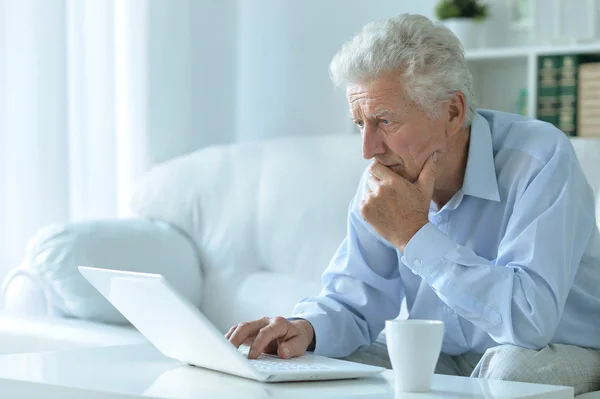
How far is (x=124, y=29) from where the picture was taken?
3.04 meters

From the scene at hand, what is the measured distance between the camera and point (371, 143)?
1.50 metres

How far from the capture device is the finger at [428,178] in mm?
1464

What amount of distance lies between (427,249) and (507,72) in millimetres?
1767

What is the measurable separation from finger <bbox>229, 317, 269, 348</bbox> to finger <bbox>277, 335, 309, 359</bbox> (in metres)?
Result: 0.05

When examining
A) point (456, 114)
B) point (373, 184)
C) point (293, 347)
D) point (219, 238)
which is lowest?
point (219, 238)

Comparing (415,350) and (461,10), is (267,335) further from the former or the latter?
(461,10)

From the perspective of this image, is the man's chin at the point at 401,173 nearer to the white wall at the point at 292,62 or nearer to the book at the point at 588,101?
the book at the point at 588,101

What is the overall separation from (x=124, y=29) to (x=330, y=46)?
0.73m

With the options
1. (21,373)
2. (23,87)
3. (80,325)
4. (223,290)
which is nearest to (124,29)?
(23,87)

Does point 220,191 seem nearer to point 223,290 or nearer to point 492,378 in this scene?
point 223,290

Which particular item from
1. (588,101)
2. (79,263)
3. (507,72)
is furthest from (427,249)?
(507,72)

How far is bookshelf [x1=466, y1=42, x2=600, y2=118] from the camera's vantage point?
277 cm

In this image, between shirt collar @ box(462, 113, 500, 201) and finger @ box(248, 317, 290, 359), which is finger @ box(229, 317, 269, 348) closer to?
finger @ box(248, 317, 290, 359)

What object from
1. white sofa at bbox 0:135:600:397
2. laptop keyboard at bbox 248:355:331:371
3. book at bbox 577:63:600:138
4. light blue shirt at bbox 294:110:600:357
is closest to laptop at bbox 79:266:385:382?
laptop keyboard at bbox 248:355:331:371
